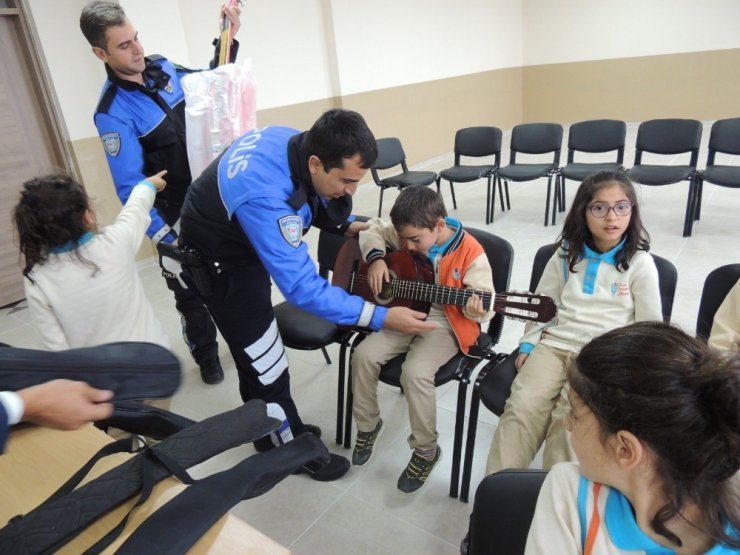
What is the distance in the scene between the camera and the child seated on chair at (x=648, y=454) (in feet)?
2.35

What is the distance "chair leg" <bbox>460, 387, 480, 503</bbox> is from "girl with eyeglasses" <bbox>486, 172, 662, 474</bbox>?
0.46ft

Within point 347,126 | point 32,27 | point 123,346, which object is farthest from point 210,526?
point 32,27

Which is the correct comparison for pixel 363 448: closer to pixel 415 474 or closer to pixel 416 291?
pixel 415 474

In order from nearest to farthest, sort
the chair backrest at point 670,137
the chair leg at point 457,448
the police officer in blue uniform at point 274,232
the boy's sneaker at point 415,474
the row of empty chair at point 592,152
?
the police officer in blue uniform at point 274,232, the chair leg at point 457,448, the boy's sneaker at point 415,474, the row of empty chair at point 592,152, the chair backrest at point 670,137

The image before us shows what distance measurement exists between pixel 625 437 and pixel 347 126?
1.11m

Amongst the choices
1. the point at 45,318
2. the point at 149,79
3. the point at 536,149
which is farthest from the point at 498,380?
the point at 536,149

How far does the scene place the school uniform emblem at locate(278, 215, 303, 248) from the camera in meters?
1.52

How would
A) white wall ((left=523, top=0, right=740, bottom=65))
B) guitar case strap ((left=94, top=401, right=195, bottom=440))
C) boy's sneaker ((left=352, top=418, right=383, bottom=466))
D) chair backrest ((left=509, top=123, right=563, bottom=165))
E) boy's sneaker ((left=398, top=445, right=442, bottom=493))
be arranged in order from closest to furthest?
guitar case strap ((left=94, top=401, right=195, bottom=440)), boy's sneaker ((left=398, top=445, right=442, bottom=493)), boy's sneaker ((left=352, top=418, right=383, bottom=466)), chair backrest ((left=509, top=123, right=563, bottom=165)), white wall ((left=523, top=0, right=740, bottom=65))

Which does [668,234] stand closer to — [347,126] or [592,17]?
[347,126]

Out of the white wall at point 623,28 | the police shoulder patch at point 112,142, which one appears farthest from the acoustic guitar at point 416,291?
the white wall at point 623,28

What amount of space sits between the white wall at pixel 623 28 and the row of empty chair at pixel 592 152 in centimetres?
420

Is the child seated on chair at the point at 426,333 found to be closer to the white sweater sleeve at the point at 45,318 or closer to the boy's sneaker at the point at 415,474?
the boy's sneaker at the point at 415,474

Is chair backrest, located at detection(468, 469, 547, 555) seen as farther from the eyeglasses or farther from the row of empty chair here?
the row of empty chair

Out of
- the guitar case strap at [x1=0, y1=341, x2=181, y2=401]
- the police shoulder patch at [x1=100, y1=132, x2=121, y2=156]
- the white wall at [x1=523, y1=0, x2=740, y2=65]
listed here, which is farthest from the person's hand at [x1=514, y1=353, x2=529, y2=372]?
the white wall at [x1=523, y1=0, x2=740, y2=65]
